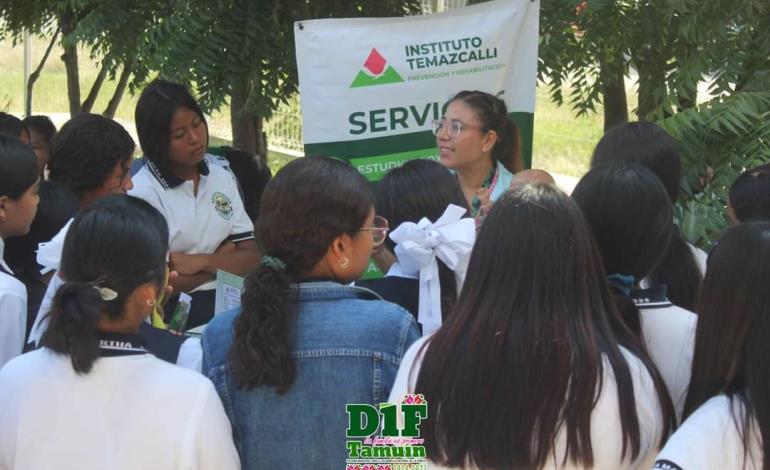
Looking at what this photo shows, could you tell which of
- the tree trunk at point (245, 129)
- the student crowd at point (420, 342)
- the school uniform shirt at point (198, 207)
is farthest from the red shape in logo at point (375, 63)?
the student crowd at point (420, 342)

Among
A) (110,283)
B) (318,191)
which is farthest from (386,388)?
(110,283)

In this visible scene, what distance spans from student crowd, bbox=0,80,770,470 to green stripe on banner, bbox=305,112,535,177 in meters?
1.50

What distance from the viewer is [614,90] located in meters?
5.58

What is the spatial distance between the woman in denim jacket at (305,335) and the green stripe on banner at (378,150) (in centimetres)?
205

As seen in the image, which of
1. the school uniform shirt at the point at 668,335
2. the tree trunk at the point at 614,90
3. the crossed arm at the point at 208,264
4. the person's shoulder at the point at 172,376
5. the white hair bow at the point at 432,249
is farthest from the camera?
the tree trunk at the point at 614,90

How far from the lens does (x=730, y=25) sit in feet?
14.2

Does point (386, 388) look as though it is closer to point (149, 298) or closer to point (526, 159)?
point (149, 298)

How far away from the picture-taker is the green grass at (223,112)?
13.7m

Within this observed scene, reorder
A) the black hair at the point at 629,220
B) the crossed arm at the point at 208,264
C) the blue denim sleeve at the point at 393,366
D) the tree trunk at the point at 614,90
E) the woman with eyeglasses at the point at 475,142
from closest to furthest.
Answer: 1. the blue denim sleeve at the point at 393,366
2. the black hair at the point at 629,220
3. the crossed arm at the point at 208,264
4. the woman with eyeglasses at the point at 475,142
5. the tree trunk at the point at 614,90

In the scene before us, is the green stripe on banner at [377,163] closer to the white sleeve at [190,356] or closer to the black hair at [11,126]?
the black hair at [11,126]

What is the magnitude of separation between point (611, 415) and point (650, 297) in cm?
63

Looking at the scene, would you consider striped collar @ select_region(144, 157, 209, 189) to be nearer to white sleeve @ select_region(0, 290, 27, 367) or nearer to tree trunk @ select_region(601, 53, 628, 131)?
white sleeve @ select_region(0, 290, 27, 367)

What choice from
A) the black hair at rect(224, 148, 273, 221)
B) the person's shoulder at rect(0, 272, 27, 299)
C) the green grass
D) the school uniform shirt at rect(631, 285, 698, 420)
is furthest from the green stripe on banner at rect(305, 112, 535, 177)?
the green grass

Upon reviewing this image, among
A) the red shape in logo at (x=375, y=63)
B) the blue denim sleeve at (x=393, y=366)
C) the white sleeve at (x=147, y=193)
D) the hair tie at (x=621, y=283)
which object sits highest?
the red shape in logo at (x=375, y=63)
